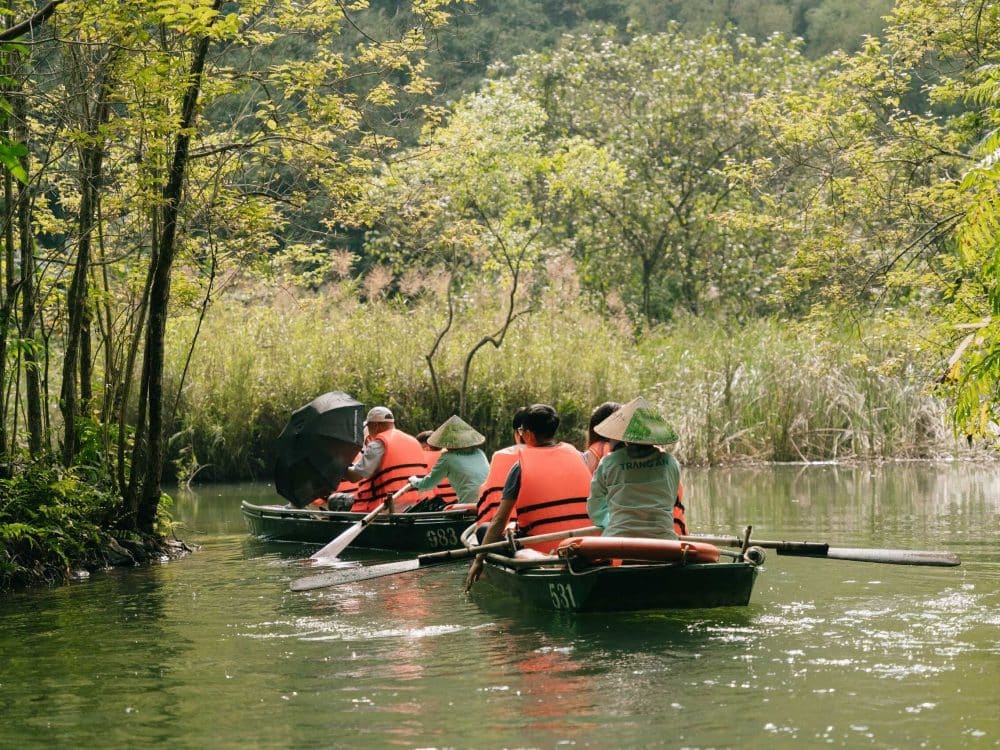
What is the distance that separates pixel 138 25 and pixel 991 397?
568 centimetres

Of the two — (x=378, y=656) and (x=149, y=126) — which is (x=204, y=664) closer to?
(x=378, y=656)

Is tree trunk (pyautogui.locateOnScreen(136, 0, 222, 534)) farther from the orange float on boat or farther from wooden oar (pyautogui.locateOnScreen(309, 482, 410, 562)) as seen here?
the orange float on boat

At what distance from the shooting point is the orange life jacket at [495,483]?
32.7 feet

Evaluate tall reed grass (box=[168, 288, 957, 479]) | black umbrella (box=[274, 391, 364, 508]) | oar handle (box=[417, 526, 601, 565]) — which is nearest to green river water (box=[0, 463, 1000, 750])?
oar handle (box=[417, 526, 601, 565])

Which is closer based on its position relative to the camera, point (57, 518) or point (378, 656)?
point (378, 656)

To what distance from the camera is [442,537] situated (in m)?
12.7

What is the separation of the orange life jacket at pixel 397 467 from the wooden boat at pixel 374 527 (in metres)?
0.35

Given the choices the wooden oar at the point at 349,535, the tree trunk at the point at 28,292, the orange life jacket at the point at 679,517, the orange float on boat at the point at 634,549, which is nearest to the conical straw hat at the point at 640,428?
the orange float on boat at the point at 634,549

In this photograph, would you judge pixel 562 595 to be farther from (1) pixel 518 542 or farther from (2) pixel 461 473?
(2) pixel 461 473

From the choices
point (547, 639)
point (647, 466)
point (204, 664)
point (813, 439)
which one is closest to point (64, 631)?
point (204, 664)

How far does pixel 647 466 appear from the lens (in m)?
8.44

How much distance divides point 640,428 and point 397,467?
218 inches

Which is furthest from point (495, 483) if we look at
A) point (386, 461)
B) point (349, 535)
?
point (386, 461)

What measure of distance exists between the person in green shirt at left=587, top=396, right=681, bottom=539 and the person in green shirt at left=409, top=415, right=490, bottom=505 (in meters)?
4.03
